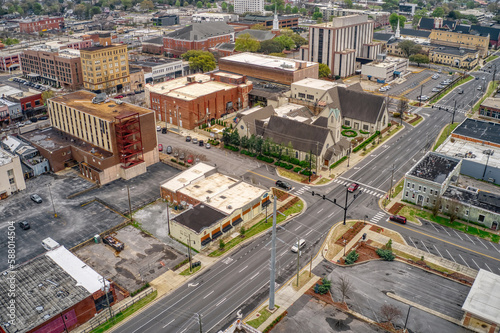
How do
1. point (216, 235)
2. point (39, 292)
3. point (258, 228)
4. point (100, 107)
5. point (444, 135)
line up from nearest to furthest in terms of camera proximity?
point (39, 292), point (216, 235), point (258, 228), point (100, 107), point (444, 135)

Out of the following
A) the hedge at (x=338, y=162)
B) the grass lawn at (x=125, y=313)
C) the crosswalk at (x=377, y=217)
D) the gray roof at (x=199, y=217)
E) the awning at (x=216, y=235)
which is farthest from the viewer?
the hedge at (x=338, y=162)

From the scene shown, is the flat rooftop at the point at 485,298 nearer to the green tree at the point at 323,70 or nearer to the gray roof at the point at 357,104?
the gray roof at the point at 357,104

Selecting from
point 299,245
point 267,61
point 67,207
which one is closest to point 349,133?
point 267,61

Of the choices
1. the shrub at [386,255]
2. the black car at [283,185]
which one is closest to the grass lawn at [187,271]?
the shrub at [386,255]

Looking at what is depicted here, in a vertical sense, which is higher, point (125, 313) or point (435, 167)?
point (435, 167)

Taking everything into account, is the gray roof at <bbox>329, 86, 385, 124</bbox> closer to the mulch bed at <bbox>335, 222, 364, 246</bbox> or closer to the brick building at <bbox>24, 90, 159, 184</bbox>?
the mulch bed at <bbox>335, 222, 364, 246</bbox>

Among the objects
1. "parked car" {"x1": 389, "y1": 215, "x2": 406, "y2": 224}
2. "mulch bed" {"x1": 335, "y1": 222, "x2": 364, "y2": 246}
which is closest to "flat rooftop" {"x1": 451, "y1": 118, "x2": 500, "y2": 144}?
"parked car" {"x1": 389, "y1": 215, "x2": 406, "y2": 224}

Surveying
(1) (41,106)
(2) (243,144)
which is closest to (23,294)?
(2) (243,144)

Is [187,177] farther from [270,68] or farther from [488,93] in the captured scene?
[488,93]
